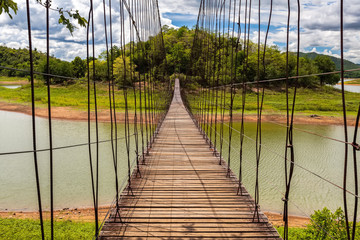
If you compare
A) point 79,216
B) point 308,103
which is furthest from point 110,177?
point 308,103

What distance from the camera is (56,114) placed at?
14.0 m

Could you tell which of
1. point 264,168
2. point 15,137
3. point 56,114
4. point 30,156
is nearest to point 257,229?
point 264,168

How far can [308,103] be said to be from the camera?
58.3 feet

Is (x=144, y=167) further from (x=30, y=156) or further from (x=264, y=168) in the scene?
(x=30, y=156)

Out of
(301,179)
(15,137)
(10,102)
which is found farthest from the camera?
(10,102)

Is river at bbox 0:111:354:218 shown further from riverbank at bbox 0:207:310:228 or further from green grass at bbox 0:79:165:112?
green grass at bbox 0:79:165:112

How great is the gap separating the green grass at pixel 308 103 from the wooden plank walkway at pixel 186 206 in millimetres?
12909

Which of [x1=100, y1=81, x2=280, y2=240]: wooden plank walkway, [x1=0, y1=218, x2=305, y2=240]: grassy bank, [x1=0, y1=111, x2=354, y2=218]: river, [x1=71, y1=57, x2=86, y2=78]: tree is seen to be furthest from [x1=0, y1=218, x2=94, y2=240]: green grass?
[x1=71, y1=57, x2=86, y2=78]: tree

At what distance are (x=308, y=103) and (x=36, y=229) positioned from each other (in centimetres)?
1811

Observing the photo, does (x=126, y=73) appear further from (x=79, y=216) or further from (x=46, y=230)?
(x=46, y=230)

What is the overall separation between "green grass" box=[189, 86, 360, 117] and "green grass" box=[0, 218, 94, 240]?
1250 centimetres

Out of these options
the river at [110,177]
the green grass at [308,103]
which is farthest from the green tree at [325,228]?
the green grass at [308,103]

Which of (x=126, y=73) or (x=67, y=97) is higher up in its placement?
(x=126, y=73)

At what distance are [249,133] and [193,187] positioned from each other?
28.2 ft
